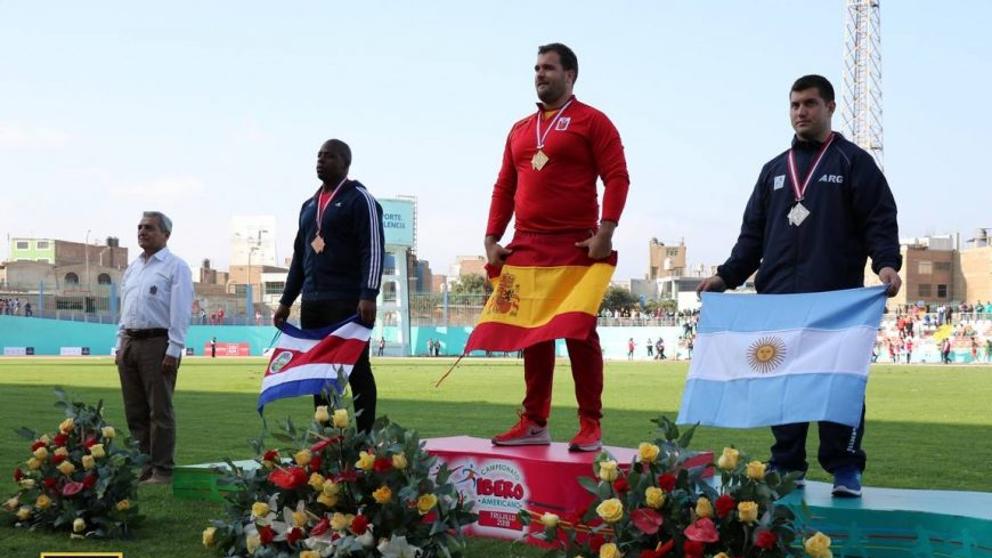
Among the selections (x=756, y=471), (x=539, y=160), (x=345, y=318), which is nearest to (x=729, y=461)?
(x=756, y=471)

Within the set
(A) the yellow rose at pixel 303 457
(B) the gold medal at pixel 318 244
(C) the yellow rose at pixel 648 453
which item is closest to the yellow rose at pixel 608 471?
(C) the yellow rose at pixel 648 453

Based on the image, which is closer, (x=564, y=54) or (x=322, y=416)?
(x=322, y=416)

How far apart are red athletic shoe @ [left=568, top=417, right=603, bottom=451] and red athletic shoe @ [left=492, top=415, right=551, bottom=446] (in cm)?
30

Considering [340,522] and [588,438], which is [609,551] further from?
[588,438]

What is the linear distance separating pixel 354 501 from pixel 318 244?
8.01 ft

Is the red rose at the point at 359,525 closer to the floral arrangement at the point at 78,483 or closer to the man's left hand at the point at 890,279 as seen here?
the floral arrangement at the point at 78,483

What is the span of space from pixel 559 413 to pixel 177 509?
31.0 ft

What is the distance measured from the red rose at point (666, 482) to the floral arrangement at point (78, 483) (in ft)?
10.4

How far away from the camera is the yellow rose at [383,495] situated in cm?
424

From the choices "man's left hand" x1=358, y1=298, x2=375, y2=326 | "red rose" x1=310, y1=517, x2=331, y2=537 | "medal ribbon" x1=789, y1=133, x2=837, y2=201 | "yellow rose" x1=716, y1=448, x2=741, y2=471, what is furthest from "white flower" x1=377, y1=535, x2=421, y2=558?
"medal ribbon" x1=789, y1=133, x2=837, y2=201

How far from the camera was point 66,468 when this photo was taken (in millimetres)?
5656

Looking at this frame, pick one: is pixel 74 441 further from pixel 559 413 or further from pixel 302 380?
pixel 559 413

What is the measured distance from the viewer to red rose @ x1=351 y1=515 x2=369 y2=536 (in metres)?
4.22

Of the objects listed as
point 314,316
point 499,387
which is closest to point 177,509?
point 314,316
